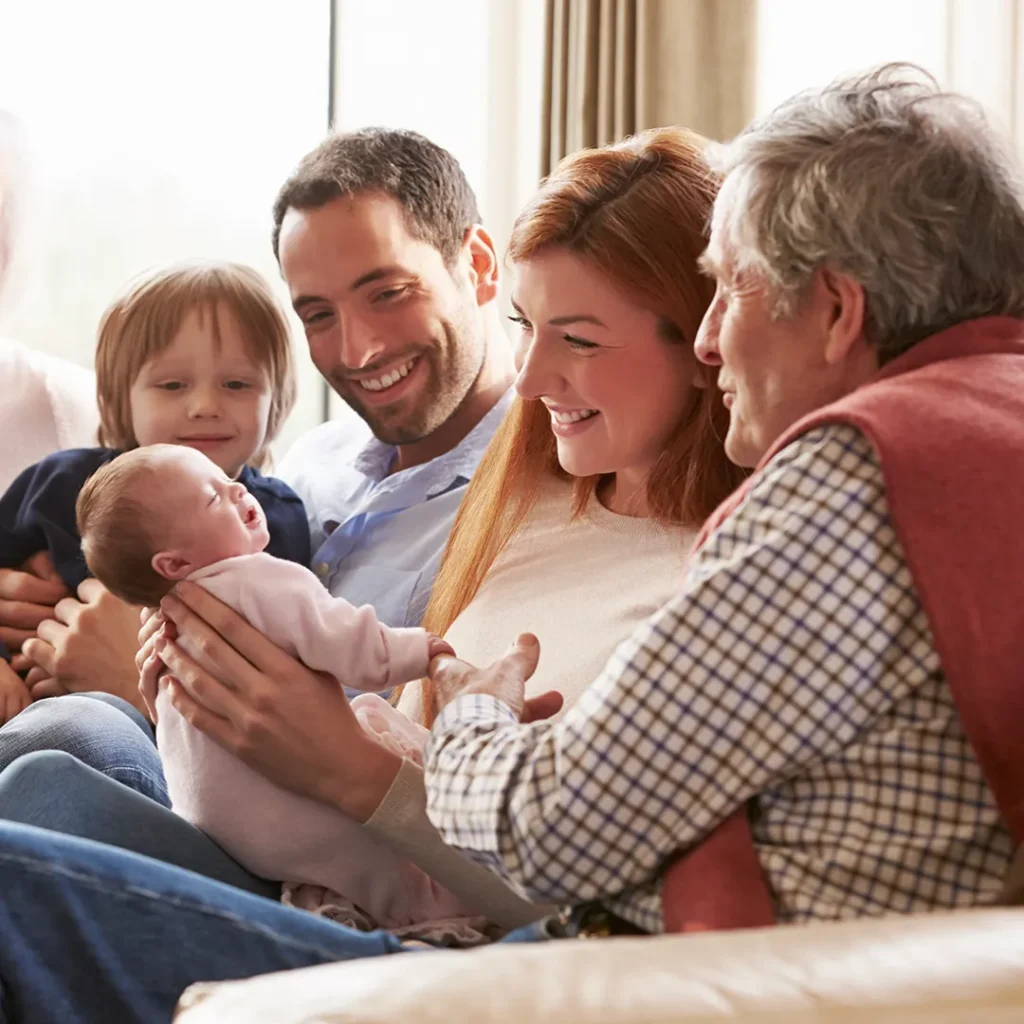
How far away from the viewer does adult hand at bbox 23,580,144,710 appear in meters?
2.19

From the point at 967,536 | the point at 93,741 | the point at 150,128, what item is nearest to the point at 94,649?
the point at 93,741

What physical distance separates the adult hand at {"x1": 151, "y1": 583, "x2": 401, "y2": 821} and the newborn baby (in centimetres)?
2

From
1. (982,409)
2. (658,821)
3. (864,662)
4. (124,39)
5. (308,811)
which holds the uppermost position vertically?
(124,39)

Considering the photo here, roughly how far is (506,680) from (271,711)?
10.9 inches

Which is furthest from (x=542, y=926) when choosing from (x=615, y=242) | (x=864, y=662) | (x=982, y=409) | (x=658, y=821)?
(x=615, y=242)

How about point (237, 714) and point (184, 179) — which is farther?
point (184, 179)

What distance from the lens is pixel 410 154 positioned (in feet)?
7.93

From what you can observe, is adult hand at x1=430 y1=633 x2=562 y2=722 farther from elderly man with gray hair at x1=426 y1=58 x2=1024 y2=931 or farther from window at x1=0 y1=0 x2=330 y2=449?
window at x1=0 y1=0 x2=330 y2=449

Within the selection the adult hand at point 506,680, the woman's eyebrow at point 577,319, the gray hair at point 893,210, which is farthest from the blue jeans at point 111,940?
the woman's eyebrow at point 577,319

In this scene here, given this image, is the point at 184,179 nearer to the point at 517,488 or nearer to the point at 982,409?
the point at 517,488

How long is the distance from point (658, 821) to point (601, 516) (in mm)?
778

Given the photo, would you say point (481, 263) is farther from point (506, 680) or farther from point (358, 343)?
point (506, 680)

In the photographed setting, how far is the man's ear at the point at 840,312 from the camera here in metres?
1.18

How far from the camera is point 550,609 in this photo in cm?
176
